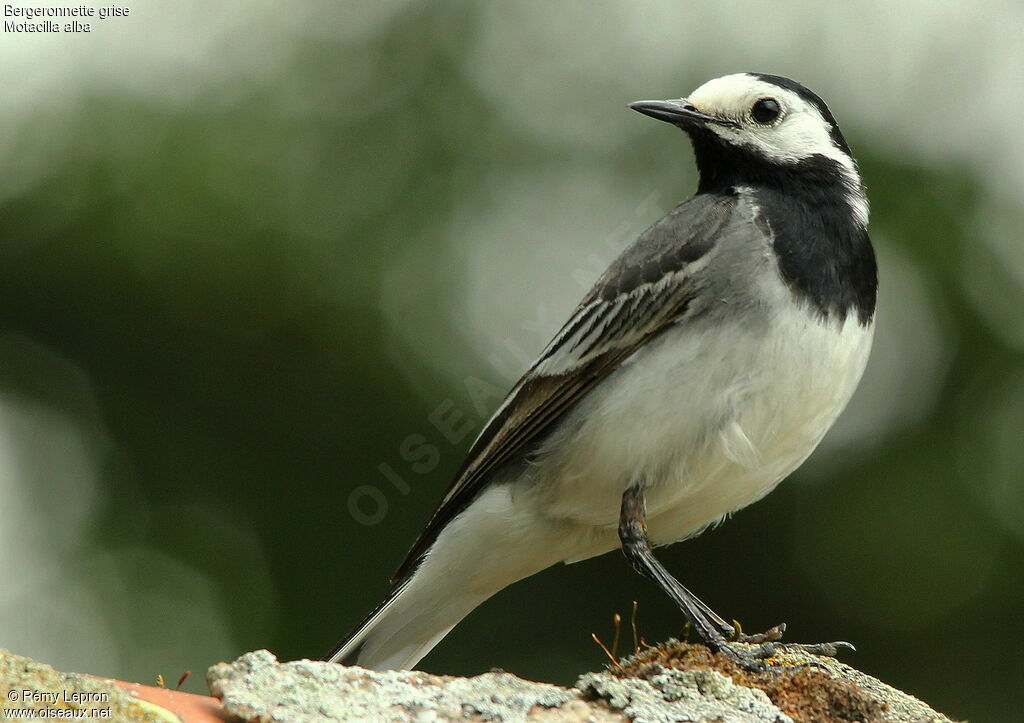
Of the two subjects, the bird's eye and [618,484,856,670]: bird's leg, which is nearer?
[618,484,856,670]: bird's leg

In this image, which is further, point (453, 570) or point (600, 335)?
point (453, 570)

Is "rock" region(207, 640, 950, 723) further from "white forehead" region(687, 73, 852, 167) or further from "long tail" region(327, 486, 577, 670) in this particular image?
"white forehead" region(687, 73, 852, 167)

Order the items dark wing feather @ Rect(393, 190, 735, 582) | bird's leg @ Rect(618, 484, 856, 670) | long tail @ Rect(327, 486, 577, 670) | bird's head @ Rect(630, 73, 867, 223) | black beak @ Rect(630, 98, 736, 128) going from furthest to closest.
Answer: black beak @ Rect(630, 98, 736, 128) → bird's head @ Rect(630, 73, 867, 223) → long tail @ Rect(327, 486, 577, 670) → dark wing feather @ Rect(393, 190, 735, 582) → bird's leg @ Rect(618, 484, 856, 670)

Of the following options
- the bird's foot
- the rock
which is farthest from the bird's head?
the rock

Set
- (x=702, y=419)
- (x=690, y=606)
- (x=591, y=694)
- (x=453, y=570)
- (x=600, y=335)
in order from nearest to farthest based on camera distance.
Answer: (x=591, y=694) < (x=690, y=606) < (x=702, y=419) < (x=600, y=335) < (x=453, y=570)

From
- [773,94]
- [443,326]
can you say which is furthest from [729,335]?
[443,326]

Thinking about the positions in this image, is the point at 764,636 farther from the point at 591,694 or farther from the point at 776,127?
the point at 776,127

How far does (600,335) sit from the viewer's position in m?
5.36

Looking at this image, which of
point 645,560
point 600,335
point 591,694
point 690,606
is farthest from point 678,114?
point 591,694

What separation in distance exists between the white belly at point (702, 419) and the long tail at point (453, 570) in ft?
0.61

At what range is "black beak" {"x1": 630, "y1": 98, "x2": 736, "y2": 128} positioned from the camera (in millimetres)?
5723

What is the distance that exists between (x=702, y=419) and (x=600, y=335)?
729 mm

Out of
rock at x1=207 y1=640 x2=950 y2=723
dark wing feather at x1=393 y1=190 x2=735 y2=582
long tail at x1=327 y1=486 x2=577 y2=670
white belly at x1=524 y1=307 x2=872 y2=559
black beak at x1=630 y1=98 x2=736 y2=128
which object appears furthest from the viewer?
black beak at x1=630 y1=98 x2=736 y2=128

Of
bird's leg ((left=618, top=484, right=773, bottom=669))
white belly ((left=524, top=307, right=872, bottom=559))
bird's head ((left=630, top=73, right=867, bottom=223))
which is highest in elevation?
bird's head ((left=630, top=73, right=867, bottom=223))
